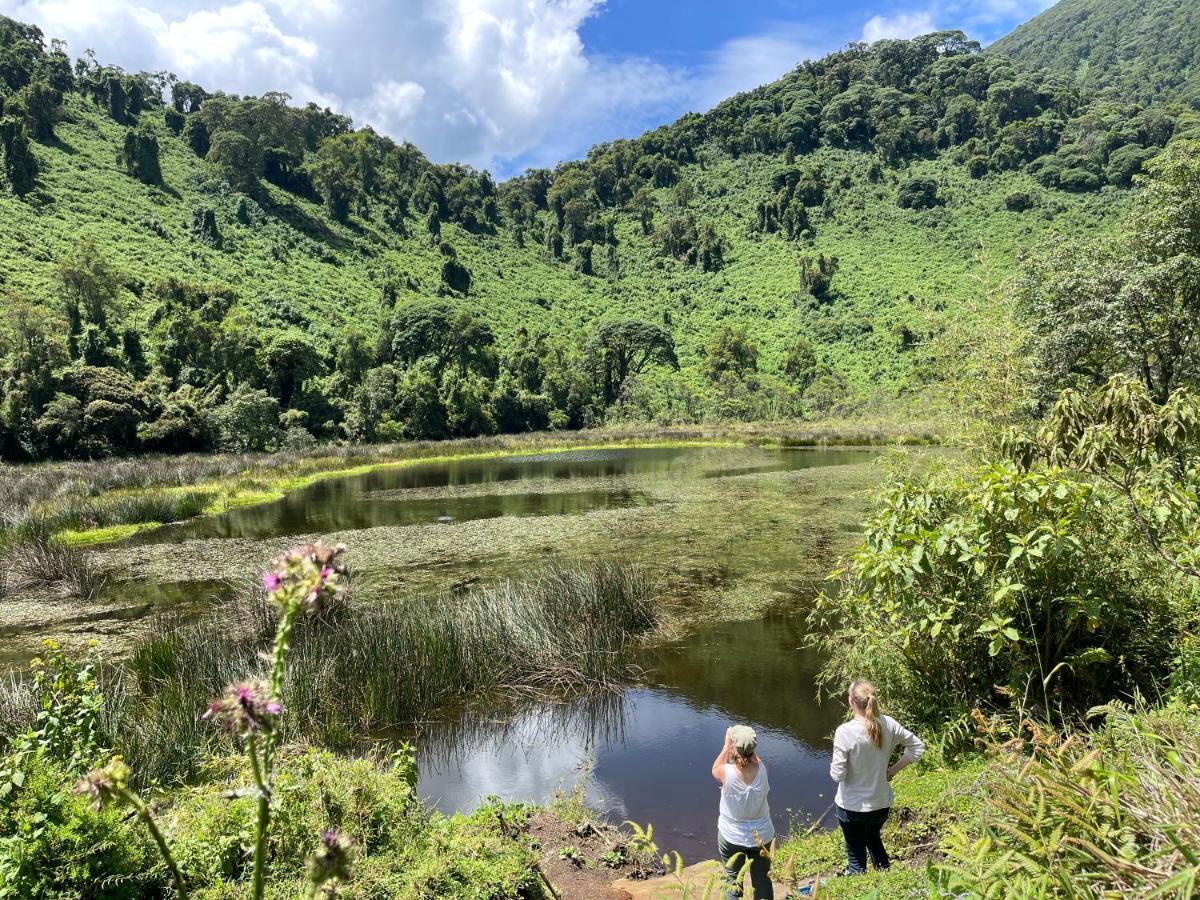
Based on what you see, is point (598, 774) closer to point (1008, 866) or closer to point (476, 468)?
point (1008, 866)

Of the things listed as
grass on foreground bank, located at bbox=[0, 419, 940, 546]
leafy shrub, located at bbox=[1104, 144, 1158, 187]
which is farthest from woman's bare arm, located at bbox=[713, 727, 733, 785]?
leafy shrub, located at bbox=[1104, 144, 1158, 187]

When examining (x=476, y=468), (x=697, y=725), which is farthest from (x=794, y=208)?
(x=697, y=725)

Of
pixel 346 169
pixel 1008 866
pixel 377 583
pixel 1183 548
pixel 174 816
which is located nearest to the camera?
pixel 1008 866

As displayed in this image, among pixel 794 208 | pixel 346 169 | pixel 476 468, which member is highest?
pixel 346 169

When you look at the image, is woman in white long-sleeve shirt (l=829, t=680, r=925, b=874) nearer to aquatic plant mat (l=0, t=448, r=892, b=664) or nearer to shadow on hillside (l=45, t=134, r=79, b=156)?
aquatic plant mat (l=0, t=448, r=892, b=664)

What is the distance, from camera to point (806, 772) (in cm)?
620

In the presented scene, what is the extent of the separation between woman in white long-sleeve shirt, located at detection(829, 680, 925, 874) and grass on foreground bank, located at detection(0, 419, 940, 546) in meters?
7.43

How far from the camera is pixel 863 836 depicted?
13.9 ft

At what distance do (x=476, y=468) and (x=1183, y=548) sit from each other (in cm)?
3372

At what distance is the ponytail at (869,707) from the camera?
13.8 feet

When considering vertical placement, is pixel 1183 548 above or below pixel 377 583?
above

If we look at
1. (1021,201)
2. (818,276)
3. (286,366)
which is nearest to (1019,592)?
(286,366)

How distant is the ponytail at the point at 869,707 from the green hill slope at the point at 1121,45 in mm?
140944

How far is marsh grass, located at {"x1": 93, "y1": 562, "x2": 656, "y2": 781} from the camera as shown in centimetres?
623
